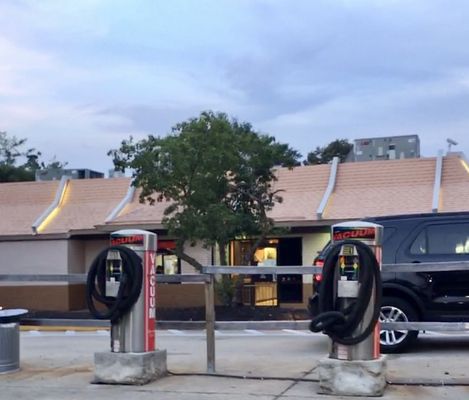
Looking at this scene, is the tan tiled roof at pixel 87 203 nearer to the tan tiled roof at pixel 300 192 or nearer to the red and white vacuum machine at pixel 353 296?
the tan tiled roof at pixel 300 192

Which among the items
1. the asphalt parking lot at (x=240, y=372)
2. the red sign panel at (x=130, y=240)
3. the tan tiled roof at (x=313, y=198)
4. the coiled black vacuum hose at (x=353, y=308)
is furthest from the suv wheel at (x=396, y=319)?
the tan tiled roof at (x=313, y=198)

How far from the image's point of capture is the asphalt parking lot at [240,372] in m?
7.54

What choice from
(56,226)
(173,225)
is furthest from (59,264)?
(173,225)

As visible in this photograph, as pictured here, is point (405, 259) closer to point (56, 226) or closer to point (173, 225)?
point (173, 225)

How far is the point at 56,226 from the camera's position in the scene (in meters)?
24.4

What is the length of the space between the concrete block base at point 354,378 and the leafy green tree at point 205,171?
31.9ft

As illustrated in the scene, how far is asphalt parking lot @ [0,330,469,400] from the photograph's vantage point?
24.7 ft

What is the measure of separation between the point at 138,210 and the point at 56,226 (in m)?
3.07

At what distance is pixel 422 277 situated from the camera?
33.9ft

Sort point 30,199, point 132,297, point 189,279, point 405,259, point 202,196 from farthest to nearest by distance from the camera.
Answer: point 30,199
point 202,196
point 405,259
point 189,279
point 132,297

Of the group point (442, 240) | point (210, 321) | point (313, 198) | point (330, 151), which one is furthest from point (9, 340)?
point (330, 151)

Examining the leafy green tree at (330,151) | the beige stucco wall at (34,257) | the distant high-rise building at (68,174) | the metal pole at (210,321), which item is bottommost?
the metal pole at (210,321)

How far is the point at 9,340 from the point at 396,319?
5296 mm

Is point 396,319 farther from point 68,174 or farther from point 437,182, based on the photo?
point 68,174
